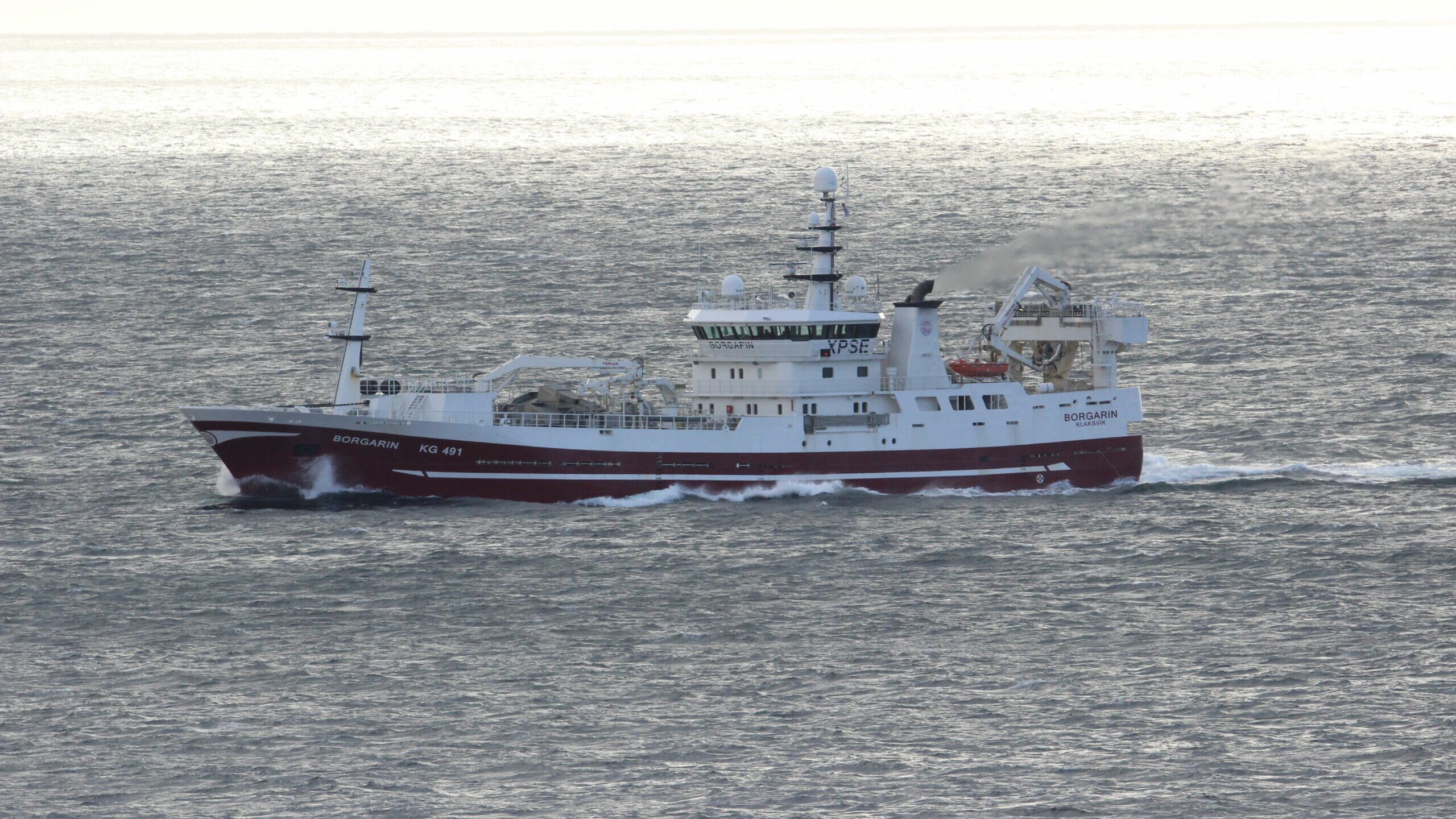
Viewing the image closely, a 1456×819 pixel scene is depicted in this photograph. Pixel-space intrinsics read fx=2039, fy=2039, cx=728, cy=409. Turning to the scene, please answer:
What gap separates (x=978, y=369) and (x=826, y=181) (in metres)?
9.15

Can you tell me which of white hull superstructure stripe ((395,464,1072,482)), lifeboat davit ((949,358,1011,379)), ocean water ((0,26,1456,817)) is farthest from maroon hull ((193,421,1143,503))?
lifeboat davit ((949,358,1011,379))

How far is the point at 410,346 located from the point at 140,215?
216ft

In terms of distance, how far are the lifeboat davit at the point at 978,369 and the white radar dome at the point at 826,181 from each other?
8.16 m

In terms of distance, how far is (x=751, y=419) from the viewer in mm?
72562

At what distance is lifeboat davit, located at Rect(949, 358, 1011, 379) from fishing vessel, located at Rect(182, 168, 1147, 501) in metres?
0.07

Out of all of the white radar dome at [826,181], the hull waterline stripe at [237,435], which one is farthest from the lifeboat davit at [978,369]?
the hull waterline stripe at [237,435]

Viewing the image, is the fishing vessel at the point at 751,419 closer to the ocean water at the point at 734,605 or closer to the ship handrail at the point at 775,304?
the ship handrail at the point at 775,304

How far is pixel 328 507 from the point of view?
70.5 m

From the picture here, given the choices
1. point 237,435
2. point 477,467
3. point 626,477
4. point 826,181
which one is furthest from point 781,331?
point 237,435

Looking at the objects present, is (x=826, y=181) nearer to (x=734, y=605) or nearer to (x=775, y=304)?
(x=775, y=304)

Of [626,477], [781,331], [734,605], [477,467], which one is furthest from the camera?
[781,331]

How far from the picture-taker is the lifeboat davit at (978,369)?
7675 centimetres

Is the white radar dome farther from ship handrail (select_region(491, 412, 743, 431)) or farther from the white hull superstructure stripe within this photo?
the white hull superstructure stripe

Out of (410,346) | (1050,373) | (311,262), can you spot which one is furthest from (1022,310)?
(311,262)
